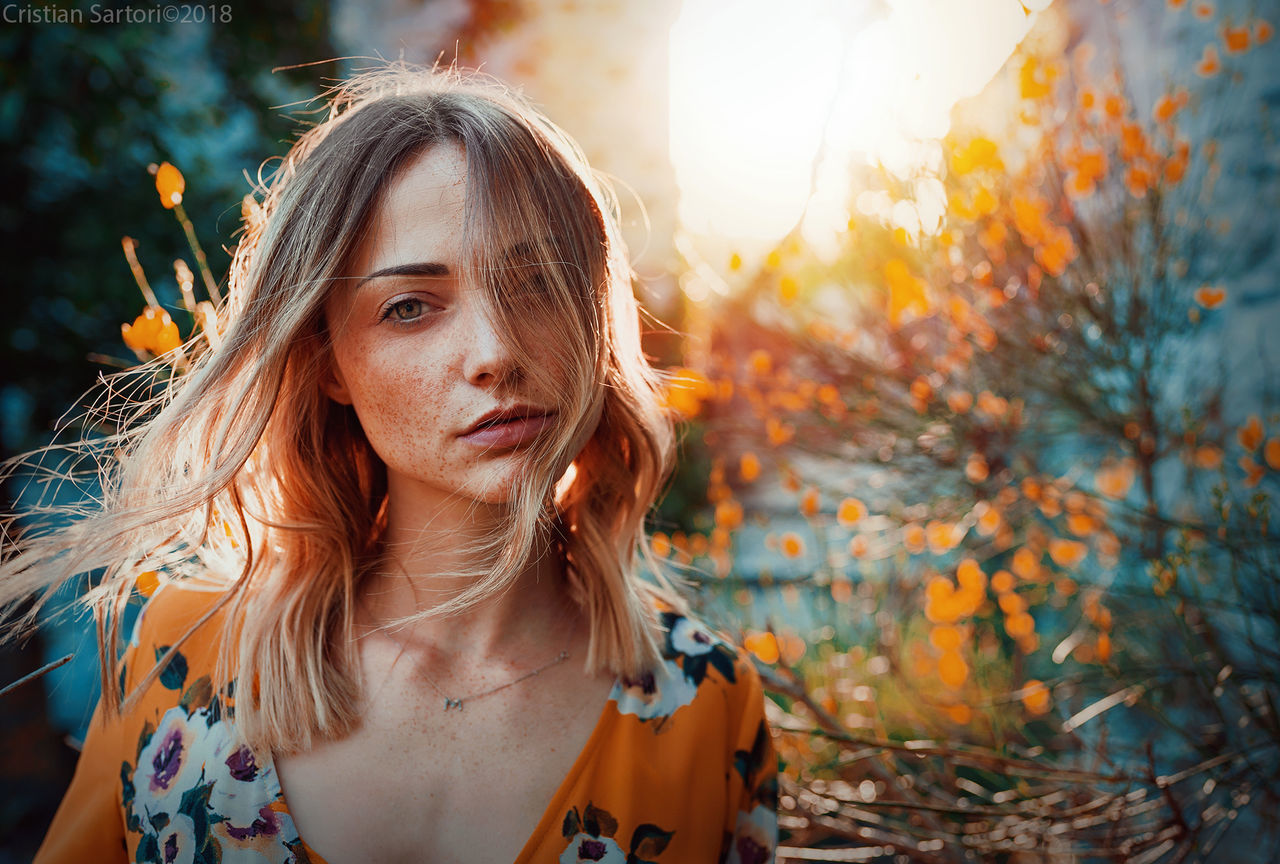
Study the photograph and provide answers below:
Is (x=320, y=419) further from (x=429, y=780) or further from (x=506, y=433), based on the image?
(x=429, y=780)

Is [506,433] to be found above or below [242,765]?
above

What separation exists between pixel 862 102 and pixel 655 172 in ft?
4.65

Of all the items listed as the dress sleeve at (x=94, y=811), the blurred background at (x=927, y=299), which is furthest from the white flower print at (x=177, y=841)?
the blurred background at (x=927, y=299)

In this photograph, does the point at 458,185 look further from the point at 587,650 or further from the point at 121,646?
the point at 121,646

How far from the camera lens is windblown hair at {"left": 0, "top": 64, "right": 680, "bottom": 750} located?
0.94m

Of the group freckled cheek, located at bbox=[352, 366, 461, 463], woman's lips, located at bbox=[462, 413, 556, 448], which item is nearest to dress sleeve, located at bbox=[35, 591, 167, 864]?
freckled cheek, located at bbox=[352, 366, 461, 463]

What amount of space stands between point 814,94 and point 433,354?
1.40m

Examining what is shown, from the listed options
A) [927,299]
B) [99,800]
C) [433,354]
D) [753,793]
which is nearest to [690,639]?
[753,793]

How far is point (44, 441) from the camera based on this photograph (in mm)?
2215

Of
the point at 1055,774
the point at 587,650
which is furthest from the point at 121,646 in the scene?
the point at 1055,774

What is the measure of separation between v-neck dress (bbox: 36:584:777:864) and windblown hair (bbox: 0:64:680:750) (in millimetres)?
48

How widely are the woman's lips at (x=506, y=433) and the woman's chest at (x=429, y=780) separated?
36 cm

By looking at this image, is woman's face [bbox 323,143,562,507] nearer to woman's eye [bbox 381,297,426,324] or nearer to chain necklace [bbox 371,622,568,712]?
woman's eye [bbox 381,297,426,324]

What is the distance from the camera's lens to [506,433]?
93 centimetres
